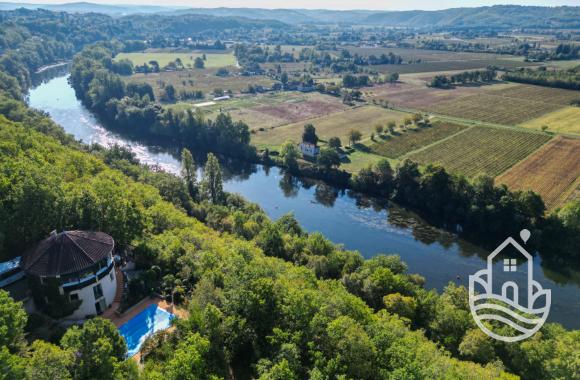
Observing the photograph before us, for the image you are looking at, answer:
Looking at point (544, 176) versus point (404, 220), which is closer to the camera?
point (404, 220)

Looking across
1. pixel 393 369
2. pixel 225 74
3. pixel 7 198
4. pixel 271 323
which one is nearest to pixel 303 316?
pixel 271 323

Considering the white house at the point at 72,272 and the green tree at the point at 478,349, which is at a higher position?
the white house at the point at 72,272

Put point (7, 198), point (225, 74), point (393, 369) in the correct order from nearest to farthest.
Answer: point (393, 369) < point (7, 198) < point (225, 74)

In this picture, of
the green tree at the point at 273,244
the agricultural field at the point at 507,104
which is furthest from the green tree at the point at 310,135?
the agricultural field at the point at 507,104

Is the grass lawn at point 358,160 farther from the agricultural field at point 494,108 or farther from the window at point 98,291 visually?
the window at point 98,291

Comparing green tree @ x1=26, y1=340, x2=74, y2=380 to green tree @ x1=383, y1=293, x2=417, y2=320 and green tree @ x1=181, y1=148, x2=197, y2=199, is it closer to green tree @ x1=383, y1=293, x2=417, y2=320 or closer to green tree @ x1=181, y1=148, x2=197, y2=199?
green tree @ x1=383, y1=293, x2=417, y2=320

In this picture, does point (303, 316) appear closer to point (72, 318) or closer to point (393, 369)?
point (393, 369)

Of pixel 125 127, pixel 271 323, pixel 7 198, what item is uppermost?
pixel 7 198
